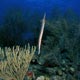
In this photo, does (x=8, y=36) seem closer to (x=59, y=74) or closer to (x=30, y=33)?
(x=30, y=33)

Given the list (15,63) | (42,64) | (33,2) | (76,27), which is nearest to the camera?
(15,63)

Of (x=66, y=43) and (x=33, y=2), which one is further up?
(x=33, y=2)

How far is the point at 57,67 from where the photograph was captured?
555cm

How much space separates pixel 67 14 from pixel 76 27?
0.71m

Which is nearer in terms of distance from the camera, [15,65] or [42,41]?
[15,65]

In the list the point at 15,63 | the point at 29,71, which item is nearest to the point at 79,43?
the point at 29,71

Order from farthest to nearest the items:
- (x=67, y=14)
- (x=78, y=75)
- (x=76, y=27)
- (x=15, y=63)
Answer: (x=67, y=14), (x=76, y=27), (x=78, y=75), (x=15, y=63)

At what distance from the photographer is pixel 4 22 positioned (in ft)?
24.7

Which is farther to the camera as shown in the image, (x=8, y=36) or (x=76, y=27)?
(x=8, y=36)

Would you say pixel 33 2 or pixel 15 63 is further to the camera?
pixel 33 2

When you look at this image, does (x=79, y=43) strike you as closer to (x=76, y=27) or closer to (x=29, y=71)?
(x=76, y=27)

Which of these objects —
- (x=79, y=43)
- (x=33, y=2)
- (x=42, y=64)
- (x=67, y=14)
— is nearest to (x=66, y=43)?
(x=79, y=43)

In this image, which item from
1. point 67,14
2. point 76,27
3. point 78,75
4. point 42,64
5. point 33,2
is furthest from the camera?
point 33,2

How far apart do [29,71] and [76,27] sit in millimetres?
1353
